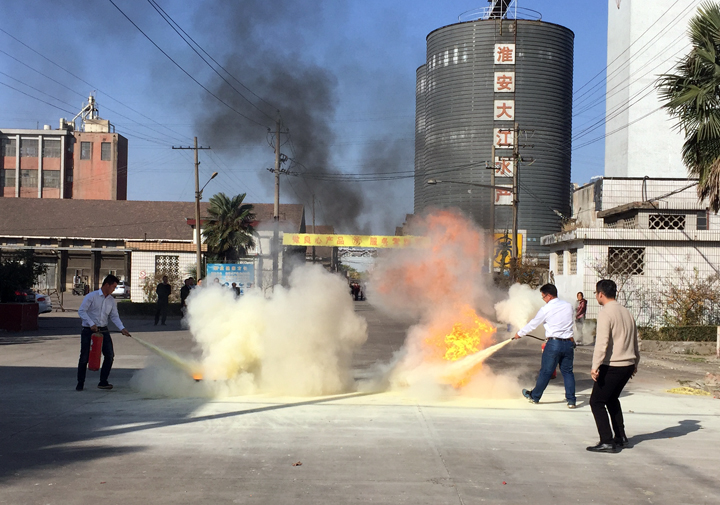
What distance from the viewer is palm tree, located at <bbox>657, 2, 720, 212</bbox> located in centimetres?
1230

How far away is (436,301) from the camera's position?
1067 cm

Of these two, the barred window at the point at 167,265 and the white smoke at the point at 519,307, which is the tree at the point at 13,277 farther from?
the white smoke at the point at 519,307

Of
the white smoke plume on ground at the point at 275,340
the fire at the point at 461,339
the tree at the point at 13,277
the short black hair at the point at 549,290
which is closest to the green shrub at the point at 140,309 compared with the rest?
the tree at the point at 13,277

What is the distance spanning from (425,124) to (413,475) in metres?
55.4

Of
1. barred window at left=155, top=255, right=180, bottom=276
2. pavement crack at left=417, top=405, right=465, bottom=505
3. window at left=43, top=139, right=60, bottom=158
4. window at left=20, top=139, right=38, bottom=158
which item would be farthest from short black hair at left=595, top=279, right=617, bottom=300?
window at left=20, top=139, right=38, bottom=158

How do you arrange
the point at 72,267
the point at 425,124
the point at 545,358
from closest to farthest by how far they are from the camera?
1. the point at 545,358
2. the point at 72,267
3. the point at 425,124

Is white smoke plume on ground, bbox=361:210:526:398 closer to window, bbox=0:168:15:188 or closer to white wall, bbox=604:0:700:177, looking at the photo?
white wall, bbox=604:0:700:177

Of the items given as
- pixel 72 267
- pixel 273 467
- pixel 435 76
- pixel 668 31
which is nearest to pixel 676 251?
pixel 273 467

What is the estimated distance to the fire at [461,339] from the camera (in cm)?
980

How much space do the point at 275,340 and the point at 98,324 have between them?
9.04 feet

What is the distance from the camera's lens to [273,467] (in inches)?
224

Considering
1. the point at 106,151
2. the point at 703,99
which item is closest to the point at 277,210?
the point at 703,99

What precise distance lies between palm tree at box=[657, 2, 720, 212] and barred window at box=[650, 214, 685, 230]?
10859 mm

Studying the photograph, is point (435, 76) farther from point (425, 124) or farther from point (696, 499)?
point (696, 499)
